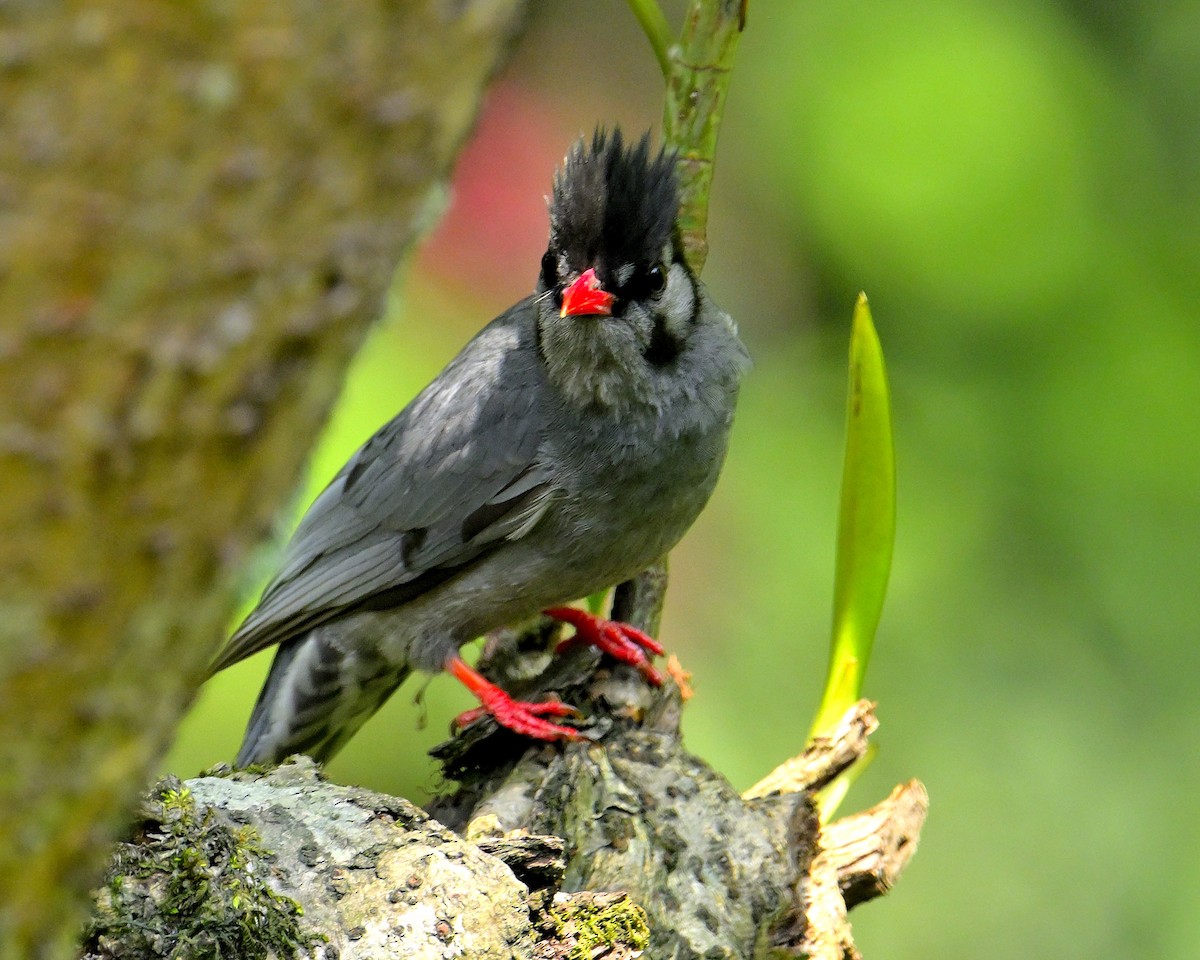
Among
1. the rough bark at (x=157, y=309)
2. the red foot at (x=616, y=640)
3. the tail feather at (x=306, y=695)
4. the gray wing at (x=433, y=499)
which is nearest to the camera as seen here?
the rough bark at (x=157, y=309)

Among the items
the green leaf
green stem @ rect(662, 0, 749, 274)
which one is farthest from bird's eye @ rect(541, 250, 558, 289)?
the green leaf

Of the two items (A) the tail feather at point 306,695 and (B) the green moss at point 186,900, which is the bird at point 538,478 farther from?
(B) the green moss at point 186,900

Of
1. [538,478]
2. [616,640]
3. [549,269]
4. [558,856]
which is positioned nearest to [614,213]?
[549,269]

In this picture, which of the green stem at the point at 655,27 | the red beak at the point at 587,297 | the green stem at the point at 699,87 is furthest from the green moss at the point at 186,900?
the green stem at the point at 655,27

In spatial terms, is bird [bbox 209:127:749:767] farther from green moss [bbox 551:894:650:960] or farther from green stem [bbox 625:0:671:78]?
green moss [bbox 551:894:650:960]

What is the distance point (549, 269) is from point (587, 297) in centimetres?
25

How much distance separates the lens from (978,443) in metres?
4.66

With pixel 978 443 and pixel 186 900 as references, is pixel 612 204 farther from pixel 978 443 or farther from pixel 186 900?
pixel 978 443

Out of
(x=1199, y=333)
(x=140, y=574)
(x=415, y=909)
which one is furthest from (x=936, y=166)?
(x=140, y=574)

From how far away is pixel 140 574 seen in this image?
0.97 metres

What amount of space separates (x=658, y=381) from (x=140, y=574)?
2.35m

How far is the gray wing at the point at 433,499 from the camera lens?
3.34 m

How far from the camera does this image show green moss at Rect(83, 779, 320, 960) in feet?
5.65

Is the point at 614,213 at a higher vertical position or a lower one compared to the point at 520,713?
higher
